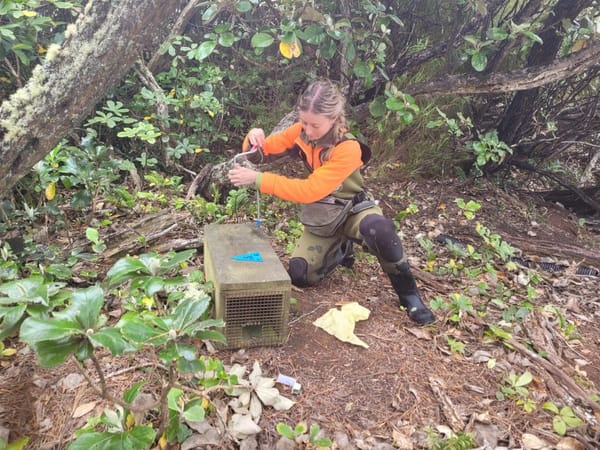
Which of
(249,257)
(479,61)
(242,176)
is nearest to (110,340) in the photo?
(249,257)

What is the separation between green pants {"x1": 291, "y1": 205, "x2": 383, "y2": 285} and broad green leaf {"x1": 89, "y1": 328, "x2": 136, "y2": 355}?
6.13ft

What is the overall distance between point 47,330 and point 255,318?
4.26ft


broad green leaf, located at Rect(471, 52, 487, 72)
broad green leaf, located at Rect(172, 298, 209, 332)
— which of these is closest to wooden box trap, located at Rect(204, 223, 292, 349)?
broad green leaf, located at Rect(172, 298, 209, 332)

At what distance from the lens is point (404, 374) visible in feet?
7.88

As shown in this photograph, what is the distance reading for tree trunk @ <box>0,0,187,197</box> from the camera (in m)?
1.80

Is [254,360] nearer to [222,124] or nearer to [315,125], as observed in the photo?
[315,125]

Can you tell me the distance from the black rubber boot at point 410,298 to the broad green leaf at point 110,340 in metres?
1.98

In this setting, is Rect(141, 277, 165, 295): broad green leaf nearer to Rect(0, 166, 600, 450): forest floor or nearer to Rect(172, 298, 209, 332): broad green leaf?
Rect(172, 298, 209, 332): broad green leaf

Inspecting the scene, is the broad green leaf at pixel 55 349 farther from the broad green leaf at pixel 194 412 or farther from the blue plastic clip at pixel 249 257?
the blue plastic clip at pixel 249 257

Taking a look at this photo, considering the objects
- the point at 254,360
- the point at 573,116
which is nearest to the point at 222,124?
the point at 254,360

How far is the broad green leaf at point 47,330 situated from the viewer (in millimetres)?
1148

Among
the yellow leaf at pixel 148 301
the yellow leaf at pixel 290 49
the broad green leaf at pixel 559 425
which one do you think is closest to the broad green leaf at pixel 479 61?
the yellow leaf at pixel 290 49

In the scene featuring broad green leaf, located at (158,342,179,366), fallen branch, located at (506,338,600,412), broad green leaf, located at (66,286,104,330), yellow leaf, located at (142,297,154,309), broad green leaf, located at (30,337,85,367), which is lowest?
fallen branch, located at (506,338,600,412)

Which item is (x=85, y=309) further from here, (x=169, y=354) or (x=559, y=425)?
(x=559, y=425)
